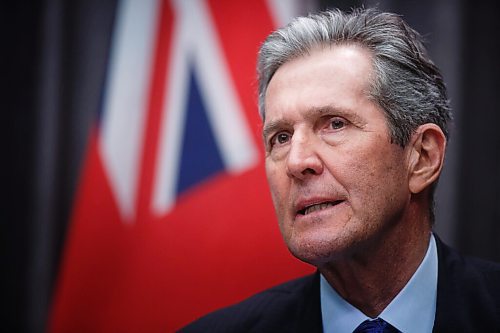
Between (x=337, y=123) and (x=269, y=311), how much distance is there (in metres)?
0.57

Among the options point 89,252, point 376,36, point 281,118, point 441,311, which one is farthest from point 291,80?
point 89,252

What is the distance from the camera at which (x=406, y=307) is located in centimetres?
144

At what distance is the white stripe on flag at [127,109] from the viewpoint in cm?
211

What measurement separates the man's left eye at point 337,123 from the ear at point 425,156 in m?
0.19

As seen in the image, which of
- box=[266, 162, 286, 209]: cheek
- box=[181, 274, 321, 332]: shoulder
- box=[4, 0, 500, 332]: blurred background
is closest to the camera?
box=[266, 162, 286, 209]: cheek

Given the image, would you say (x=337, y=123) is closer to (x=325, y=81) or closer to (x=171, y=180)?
(x=325, y=81)

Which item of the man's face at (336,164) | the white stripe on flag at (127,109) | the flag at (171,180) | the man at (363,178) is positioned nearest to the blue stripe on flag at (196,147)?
the flag at (171,180)

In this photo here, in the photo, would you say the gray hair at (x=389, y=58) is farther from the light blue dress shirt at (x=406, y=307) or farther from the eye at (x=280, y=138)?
the light blue dress shirt at (x=406, y=307)

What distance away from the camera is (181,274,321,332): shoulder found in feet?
5.21

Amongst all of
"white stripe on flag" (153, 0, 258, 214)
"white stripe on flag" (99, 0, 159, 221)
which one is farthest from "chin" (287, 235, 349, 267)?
"white stripe on flag" (99, 0, 159, 221)

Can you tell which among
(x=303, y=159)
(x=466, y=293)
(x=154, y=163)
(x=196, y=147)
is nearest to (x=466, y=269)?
(x=466, y=293)

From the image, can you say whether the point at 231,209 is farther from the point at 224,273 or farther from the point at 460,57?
the point at 460,57

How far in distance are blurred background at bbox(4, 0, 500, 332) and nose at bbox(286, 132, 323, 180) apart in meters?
0.67

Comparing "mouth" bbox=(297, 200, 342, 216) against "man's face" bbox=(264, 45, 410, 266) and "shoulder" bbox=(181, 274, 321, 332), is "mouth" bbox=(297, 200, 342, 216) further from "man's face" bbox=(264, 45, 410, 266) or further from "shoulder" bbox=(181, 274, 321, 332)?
"shoulder" bbox=(181, 274, 321, 332)
